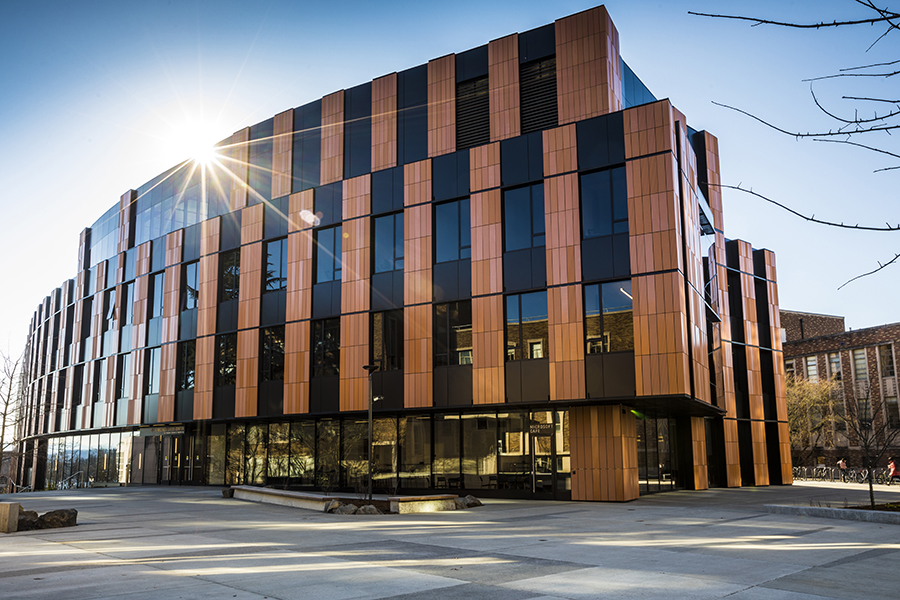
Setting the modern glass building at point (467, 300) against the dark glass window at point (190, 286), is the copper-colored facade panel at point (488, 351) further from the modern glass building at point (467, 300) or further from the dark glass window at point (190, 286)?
the dark glass window at point (190, 286)

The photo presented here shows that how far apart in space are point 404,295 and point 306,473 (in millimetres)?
9986

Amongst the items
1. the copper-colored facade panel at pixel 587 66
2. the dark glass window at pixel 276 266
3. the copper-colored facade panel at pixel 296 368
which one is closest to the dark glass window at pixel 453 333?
the copper-colored facade panel at pixel 296 368

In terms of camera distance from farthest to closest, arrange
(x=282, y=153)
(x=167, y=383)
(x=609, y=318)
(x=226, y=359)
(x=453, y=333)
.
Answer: (x=167, y=383) < (x=226, y=359) < (x=282, y=153) < (x=453, y=333) < (x=609, y=318)

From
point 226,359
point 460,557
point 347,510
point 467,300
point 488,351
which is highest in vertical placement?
point 467,300

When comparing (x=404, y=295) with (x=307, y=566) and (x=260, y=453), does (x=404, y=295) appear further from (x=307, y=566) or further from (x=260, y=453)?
(x=307, y=566)

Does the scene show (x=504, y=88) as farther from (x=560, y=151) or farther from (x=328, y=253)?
(x=328, y=253)

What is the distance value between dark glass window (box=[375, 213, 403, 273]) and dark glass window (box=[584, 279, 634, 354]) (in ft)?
28.7

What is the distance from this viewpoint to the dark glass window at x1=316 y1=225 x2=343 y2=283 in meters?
31.4

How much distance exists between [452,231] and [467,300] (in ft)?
9.93

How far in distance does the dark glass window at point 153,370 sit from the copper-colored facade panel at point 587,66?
26641mm

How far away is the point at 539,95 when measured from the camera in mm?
27062

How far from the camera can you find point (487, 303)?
26.4 meters

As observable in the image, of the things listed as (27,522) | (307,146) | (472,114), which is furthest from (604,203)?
(27,522)

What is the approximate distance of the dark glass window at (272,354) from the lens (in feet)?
107
